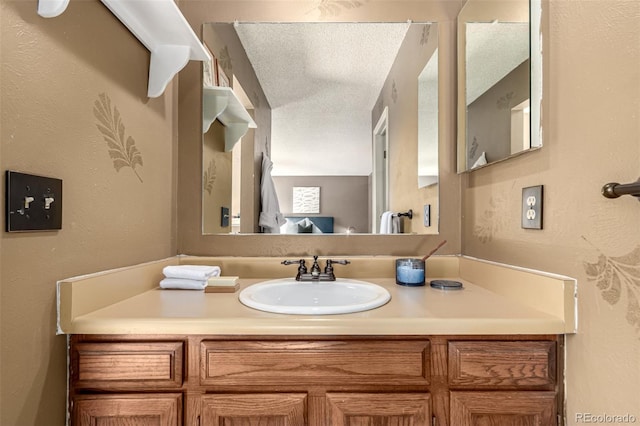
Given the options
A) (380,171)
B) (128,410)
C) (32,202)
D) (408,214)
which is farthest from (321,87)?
(128,410)

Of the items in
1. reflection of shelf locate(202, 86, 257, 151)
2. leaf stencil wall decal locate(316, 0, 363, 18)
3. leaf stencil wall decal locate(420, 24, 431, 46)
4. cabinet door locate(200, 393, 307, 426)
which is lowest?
cabinet door locate(200, 393, 307, 426)

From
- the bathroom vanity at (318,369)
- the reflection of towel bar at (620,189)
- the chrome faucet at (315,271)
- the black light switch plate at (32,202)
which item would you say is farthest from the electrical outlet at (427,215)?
the black light switch plate at (32,202)

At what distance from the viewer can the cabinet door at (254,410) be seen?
79cm

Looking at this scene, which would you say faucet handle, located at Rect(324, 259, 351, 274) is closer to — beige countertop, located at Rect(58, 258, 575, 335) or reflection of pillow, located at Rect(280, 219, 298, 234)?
reflection of pillow, located at Rect(280, 219, 298, 234)

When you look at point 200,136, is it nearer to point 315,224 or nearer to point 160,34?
point 160,34

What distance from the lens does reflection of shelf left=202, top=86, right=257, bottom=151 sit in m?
1.38

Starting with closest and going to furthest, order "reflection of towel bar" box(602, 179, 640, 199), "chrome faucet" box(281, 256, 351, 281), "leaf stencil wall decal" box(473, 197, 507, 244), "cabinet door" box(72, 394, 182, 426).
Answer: "reflection of towel bar" box(602, 179, 640, 199) < "cabinet door" box(72, 394, 182, 426) < "leaf stencil wall decal" box(473, 197, 507, 244) < "chrome faucet" box(281, 256, 351, 281)

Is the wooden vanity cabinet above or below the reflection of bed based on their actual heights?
below

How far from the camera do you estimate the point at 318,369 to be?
79 centimetres

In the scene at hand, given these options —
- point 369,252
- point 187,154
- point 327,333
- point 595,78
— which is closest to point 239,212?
point 187,154

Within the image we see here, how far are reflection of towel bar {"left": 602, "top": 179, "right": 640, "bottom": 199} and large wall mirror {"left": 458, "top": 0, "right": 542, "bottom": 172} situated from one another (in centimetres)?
27

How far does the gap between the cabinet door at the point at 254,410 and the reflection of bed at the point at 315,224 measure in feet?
2.32

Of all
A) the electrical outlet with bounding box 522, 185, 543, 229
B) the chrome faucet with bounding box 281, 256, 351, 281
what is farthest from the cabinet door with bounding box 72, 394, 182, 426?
the electrical outlet with bounding box 522, 185, 543, 229

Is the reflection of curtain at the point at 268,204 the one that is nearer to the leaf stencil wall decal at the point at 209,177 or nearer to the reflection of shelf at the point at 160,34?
the leaf stencil wall decal at the point at 209,177
